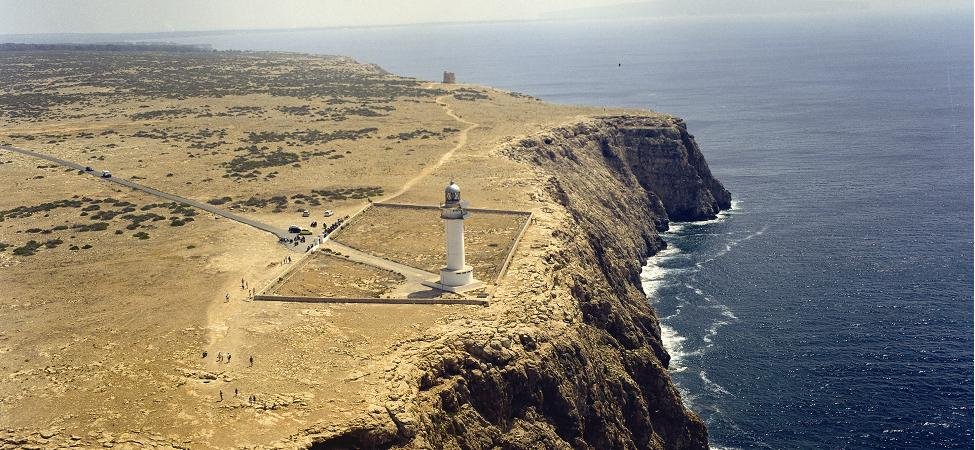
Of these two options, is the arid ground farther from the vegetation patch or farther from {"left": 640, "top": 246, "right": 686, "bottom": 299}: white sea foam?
{"left": 640, "top": 246, "right": 686, "bottom": 299}: white sea foam

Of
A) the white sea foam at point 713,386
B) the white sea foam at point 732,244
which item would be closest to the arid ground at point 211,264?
the white sea foam at point 713,386

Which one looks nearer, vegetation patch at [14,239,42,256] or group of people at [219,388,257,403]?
group of people at [219,388,257,403]

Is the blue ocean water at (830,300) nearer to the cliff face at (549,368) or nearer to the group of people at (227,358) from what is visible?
the cliff face at (549,368)

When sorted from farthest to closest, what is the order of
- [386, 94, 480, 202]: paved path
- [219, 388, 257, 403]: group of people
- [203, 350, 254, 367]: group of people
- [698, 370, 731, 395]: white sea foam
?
[386, 94, 480, 202]: paved path < [698, 370, 731, 395]: white sea foam < [203, 350, 254, 367]: group of people < [219, 388, 257, 403]: group of people

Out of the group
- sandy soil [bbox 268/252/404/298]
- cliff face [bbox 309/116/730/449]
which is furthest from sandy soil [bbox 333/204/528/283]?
sandy soil [bbox 268/252/404/298]

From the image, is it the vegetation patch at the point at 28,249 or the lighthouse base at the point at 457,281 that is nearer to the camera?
the lighthouse base at the point at 457,281
